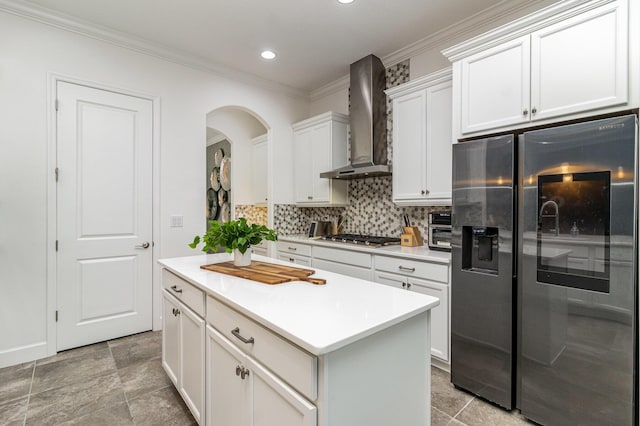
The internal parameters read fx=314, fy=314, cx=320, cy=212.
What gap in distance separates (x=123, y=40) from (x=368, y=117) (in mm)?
A: 2521

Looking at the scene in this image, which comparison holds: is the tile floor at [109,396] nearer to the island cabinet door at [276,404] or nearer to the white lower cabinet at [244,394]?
the white lower cabinet at [244,394]

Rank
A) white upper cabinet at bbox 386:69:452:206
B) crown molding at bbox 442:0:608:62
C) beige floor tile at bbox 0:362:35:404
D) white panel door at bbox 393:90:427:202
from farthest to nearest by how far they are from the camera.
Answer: white panel door at bbox 393:90:427:202
white upper cabinet at bbox 386:69:452:206
beige floor tile at bbox 0:362:35:404
crown molding at bbox 442:0:608:62

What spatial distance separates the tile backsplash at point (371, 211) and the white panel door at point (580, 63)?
4.54 feet

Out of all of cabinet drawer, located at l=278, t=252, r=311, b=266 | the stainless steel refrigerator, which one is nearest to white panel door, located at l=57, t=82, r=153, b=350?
cabinet drawer, located at l=278, t=252, r=311, b=266

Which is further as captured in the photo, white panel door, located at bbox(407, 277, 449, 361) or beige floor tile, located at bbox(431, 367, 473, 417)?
white panel door, located at bbox(407, 277, 449, 361)

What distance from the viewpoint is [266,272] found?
5.99 ft

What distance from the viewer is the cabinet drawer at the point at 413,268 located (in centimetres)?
237

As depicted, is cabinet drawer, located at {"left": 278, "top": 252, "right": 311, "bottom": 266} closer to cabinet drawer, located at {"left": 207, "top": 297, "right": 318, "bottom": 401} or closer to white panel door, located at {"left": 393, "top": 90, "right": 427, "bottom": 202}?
white panel door, located at {"left": 393, "top": 90, "right": 427, "bottom": 202}

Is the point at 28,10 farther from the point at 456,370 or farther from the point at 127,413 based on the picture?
the point at 456,370

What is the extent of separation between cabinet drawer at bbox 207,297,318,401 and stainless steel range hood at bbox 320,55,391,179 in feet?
7.47

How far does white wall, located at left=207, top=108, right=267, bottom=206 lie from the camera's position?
5.33 meters

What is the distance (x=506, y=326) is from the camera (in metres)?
1.93

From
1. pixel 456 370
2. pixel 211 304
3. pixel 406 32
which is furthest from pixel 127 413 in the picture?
pixel 406 32

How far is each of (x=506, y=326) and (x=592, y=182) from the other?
0.95 meters
